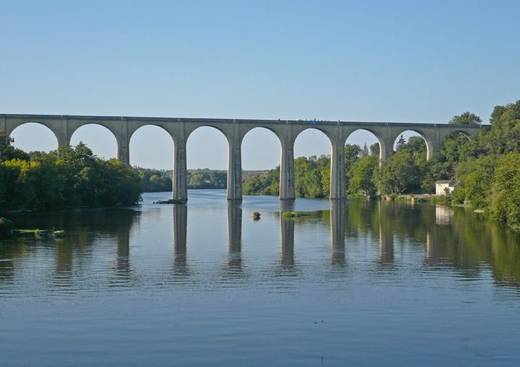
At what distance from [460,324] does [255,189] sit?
106m

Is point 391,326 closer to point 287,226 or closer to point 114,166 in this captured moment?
point 287,226

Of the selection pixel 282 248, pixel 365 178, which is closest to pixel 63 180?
pixel 282 248

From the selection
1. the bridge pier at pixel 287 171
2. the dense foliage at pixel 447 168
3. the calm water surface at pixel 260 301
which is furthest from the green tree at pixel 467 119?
the calm water surface at pixel 260 301

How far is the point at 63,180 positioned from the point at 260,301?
37.3 metres

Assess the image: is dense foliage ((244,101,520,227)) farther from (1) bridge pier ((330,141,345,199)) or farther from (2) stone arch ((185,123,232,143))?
(2) stone arch ((185,123,232,143))

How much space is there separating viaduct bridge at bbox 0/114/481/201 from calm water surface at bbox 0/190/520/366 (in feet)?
135

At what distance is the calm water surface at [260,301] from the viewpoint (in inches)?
556

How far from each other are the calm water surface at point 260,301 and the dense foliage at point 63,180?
13.9 meters

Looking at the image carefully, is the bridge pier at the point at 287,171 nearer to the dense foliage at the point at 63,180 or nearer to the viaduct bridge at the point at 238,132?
the viaduct bridge at the point at 238,132

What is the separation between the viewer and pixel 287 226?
42344mm

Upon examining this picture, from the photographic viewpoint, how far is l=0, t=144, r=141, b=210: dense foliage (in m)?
46.4

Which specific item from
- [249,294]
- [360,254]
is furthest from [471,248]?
[249,294]

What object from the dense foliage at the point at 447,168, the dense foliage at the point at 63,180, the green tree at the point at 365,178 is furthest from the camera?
the green tree at the point at 365,178

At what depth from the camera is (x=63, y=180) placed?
175 feet
